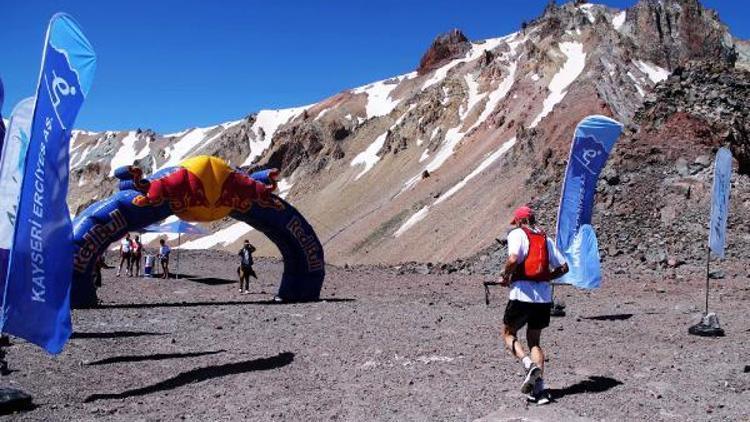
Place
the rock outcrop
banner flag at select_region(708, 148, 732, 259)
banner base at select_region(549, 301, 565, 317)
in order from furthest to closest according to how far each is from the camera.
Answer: the rock outcrop → banner base at select_region(549, 301, 565, 317) → banner flag at select_region(708, 148, 732, 259)

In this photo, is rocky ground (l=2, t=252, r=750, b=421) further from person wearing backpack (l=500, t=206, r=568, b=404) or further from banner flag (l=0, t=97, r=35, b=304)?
banner flag (l=0, t=97, r=35, b=304)

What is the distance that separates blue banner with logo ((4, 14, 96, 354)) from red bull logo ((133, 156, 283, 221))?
8.02 meters

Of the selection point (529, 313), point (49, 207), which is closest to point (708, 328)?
point (529, 313)

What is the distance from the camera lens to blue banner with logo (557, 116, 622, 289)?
13.3 metres

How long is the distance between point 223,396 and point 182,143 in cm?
11451

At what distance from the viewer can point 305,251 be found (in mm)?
18016

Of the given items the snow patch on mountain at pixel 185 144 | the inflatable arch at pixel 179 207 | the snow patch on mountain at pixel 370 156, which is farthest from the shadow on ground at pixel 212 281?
the snow patch on mountain at pixel 185 144

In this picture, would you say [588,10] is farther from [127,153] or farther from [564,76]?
[127,153]

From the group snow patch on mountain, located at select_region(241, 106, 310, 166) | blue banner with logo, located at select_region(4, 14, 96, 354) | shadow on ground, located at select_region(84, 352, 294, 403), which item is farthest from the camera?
snow patch on mountain, located at select_region(241, 106, 310, 166)

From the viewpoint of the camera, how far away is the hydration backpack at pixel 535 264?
279 inches

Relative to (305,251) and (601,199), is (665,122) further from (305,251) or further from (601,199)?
(305,251)

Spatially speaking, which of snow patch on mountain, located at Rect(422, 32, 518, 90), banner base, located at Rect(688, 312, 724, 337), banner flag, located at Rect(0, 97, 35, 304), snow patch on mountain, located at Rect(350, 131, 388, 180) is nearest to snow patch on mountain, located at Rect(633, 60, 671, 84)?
snow patch on mountain, located at Rect(350, 131, 388, 180)

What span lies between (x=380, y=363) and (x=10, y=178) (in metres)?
5.25

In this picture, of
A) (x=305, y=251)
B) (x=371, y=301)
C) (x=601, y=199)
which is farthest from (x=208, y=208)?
(x=601, y=199)
